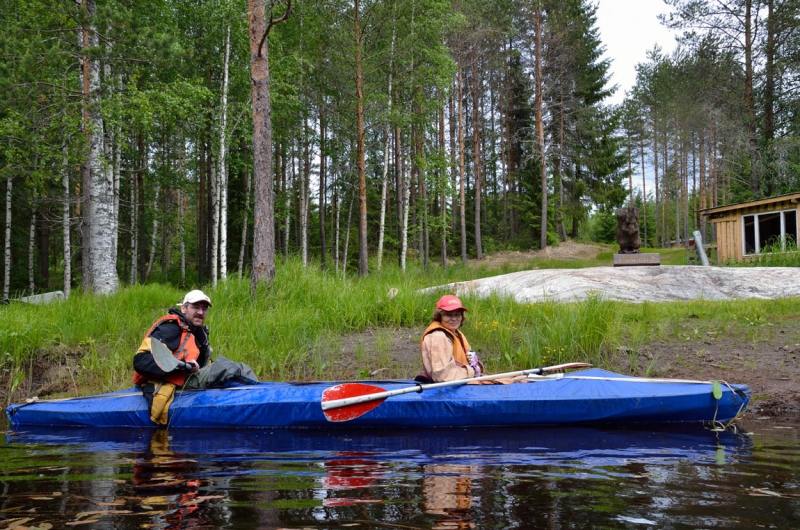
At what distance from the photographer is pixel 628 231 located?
1312 centimetres

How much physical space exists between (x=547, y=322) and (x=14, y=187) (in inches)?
719

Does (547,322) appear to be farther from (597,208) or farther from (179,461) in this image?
(597,208)

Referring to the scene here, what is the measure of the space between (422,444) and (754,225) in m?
18.4

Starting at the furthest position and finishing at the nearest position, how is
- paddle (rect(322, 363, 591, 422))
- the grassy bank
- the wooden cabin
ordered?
1. the wooden cabin
2. the grassy bank
3. paddle (rect(322, 363, 591, 422))

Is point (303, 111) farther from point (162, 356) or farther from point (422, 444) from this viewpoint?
point (422, 444)

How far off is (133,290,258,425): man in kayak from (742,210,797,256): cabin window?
17357 millimetres

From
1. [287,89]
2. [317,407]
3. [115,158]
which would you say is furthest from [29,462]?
[287,89]

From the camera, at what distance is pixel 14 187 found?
18781mm

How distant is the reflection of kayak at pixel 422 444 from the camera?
4.07m

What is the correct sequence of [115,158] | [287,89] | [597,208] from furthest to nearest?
1. [597,208]
2. [287,89]
3. [115,158]

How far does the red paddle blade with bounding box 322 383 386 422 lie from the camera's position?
521 cm

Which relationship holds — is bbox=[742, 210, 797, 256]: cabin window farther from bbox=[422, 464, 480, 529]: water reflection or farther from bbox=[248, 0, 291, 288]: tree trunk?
bbox=[422, 464, 480, 529]: water reflection

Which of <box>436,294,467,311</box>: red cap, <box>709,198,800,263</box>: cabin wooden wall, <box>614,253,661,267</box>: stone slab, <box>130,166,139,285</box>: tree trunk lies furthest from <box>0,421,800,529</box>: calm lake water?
<box>709,198,800,263</box>: cabin wooden wall

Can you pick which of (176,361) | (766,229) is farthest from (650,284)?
(766,229)
